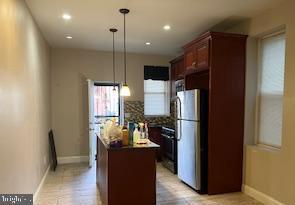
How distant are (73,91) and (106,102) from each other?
3.02 ft

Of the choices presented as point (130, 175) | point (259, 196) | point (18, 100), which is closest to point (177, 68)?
point (259, 196)

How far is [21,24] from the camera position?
2781 mm

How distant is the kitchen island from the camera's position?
9.26 ft

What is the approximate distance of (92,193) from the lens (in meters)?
3.71

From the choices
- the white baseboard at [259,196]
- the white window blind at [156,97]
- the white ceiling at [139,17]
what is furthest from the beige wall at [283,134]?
the white window blind at [156,97]

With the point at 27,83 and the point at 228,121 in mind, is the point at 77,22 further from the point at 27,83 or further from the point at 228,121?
the point at 228,121

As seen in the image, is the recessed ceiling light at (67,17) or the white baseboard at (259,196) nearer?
the white baseboard at (259,196)

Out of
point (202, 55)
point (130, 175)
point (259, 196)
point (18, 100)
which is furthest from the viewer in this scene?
point (202, 55)

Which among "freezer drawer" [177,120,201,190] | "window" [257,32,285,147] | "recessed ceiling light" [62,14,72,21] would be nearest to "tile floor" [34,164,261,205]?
"freezer drawer" [177,120,201,190]

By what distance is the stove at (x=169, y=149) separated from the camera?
4762mm

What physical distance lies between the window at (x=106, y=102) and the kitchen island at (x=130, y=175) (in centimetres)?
327

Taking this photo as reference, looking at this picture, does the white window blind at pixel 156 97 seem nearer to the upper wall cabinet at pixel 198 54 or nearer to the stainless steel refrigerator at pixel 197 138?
the upper wall cabinet at pixel 198 54

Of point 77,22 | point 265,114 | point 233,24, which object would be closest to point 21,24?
point 77,22

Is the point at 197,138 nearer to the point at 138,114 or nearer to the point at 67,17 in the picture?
the point at 138,114
